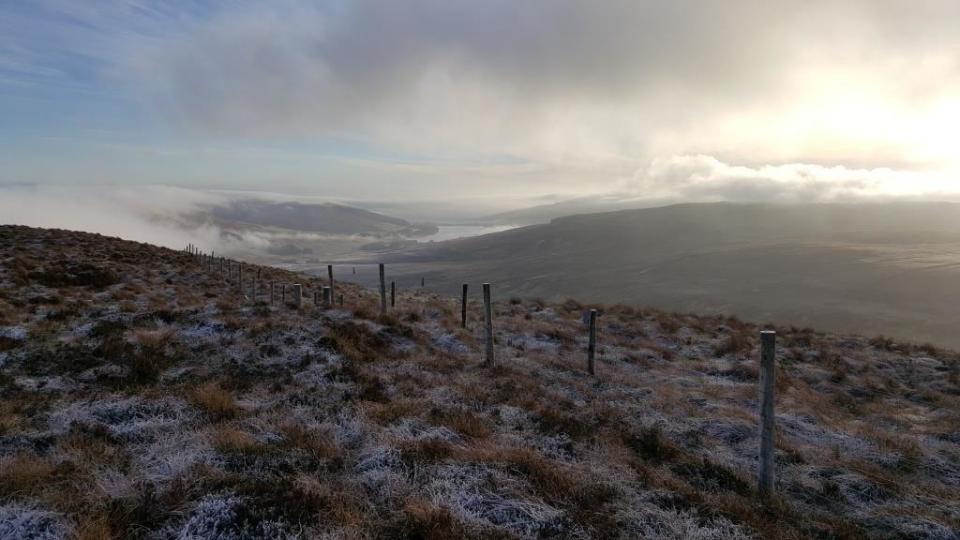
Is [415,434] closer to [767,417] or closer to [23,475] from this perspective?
[23,475]

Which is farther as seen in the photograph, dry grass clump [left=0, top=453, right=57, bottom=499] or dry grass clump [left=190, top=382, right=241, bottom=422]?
dry grass clump [left=190, top=382, right=241, bottom=422]

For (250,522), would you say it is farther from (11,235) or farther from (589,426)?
(11,235)

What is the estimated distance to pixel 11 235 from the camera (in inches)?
1313

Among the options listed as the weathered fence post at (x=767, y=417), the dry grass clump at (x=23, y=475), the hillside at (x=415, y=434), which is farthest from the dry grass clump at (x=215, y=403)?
the weathered fence post at (x=767, y=417)

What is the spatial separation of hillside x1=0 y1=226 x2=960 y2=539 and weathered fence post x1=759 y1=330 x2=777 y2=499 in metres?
0.25

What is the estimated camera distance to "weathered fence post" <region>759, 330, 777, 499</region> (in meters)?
7.15

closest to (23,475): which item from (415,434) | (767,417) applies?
(415,434)

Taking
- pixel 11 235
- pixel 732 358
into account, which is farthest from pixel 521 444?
pixel 11 235

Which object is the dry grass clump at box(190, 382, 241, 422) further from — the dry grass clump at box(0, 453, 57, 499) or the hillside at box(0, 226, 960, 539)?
the dry grass clump at box(0, 453, 57, 499)

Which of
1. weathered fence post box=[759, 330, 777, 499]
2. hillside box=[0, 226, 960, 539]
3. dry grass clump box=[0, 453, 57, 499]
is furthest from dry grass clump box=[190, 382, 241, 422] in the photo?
weathered fence post box=[759, 330, 777, 499]

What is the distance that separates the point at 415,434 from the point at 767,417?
5.35 m

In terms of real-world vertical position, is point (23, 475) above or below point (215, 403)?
above

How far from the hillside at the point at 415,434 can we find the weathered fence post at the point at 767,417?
249 mm

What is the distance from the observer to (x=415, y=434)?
7.95m
